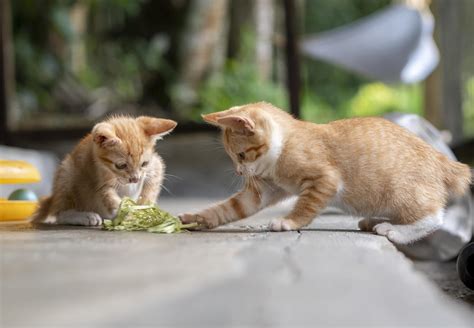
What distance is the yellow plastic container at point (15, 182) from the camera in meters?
3.61

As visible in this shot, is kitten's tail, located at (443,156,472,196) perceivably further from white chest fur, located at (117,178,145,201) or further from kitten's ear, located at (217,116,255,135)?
white chest fur, located at (117,178,145,201)

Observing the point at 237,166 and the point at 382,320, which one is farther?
the point at 237,166

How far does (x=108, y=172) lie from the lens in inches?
119

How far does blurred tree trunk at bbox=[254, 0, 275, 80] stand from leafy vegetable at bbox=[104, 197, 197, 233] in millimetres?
4994

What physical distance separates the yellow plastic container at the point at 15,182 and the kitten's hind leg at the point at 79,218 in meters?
0.46

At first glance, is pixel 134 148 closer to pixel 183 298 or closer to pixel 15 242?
pixel 15 242

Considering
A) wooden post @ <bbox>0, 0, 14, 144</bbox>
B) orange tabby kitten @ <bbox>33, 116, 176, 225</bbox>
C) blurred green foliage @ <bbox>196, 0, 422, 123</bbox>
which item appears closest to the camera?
orange tabby kitten @ <bbox>33, 116, 176, 225</bbox>

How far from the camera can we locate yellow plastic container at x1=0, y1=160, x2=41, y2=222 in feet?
11.8

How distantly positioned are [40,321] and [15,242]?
3.56ft

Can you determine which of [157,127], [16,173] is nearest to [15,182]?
[16,173]

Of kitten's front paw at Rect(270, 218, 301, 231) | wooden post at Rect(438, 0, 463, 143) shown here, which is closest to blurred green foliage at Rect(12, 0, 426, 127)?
wooden post at Rect(438, 0, 463, 143)

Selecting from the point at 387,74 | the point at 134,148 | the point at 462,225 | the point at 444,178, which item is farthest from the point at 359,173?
the point at 387,74

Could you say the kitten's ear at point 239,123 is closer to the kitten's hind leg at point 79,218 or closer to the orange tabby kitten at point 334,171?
the orange tabby kitten at point 334,171

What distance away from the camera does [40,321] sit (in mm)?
1443
